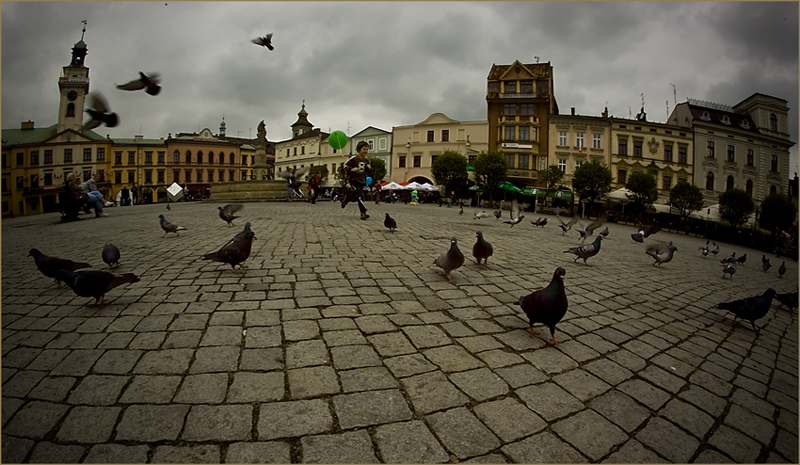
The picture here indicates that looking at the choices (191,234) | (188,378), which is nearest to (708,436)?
(188,378)

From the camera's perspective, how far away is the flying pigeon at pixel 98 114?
3803 mm

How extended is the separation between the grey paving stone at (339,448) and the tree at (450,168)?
39.4 meters

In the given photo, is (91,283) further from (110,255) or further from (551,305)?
(551,305)

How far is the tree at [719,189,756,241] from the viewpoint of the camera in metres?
22.6

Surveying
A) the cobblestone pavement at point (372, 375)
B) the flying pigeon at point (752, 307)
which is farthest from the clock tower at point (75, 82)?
the flying pigeon at point (752, 307)

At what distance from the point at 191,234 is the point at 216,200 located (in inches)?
656

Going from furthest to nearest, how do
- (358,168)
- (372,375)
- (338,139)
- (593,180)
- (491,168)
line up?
(491,168), (593,180), (338,139), (358,168), (372,375)

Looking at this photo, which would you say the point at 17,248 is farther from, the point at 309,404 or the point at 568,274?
the point at 568,274

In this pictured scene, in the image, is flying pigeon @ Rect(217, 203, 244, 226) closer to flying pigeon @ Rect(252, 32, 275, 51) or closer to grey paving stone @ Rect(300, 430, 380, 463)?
flying pigeon @ Rect(252, 32, 275, 51)

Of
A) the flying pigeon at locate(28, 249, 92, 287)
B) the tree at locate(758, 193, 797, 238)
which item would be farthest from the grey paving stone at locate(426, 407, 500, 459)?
the tree at locate(758, 193, 797, 238)

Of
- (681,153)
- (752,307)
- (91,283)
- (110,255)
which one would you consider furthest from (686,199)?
(91,283)

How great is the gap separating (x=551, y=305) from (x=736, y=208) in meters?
28.7

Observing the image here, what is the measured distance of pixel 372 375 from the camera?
2342 millimetres

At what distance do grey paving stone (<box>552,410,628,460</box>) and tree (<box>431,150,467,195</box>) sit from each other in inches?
1534
